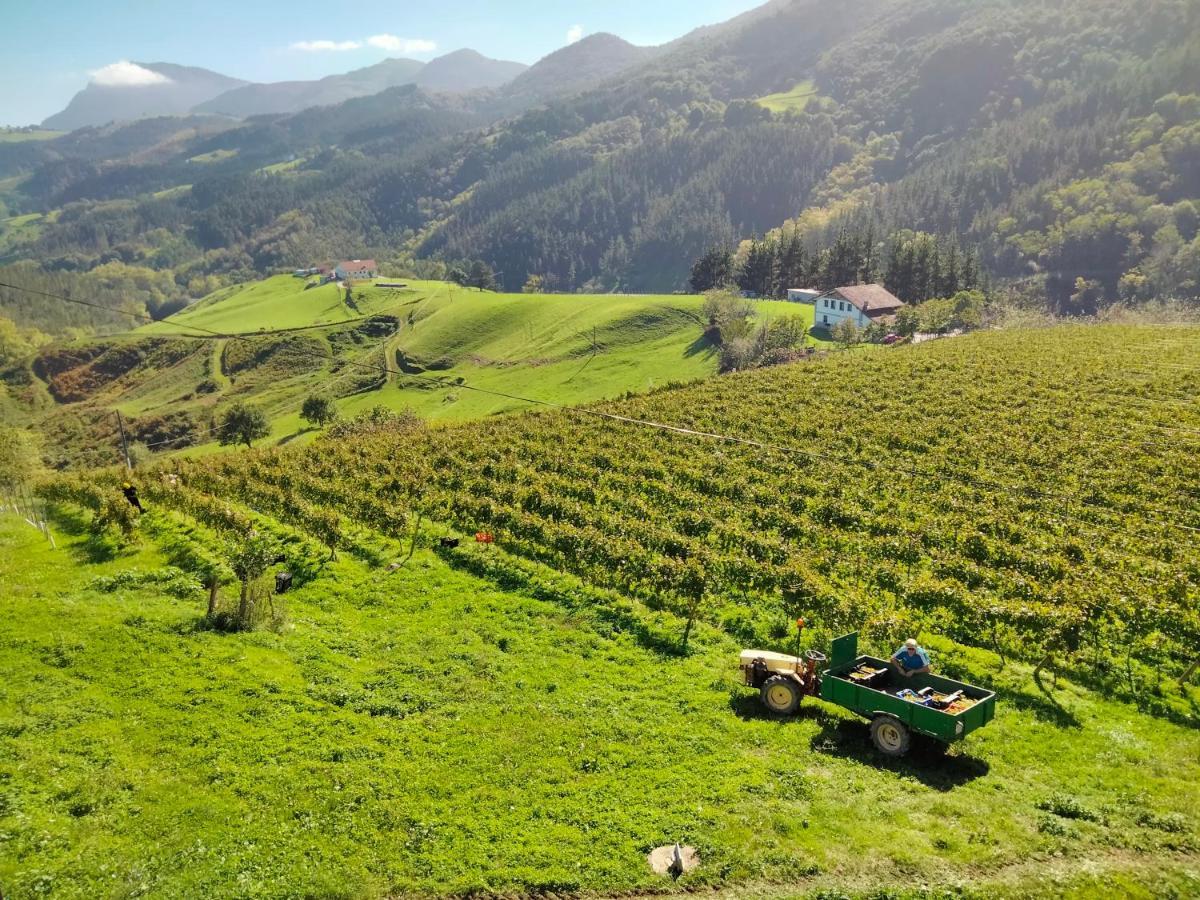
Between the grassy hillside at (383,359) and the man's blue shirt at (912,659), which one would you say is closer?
the man's blue shirt at (912,659)

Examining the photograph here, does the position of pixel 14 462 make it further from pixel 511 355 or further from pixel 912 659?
pixel 511 355

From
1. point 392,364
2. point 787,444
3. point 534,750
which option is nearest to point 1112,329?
point 787,444

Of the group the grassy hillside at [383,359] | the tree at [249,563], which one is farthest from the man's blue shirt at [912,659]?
the grassy hillside at [383,359]

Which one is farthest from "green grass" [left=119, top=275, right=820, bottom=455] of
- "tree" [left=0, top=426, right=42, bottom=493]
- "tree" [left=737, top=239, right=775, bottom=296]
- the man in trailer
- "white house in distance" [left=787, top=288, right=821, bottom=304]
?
the man in trailer

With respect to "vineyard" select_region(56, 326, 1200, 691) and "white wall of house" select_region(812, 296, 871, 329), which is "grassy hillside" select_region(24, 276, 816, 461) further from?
"vineyard" select_region(56, 326, 1200, 691)

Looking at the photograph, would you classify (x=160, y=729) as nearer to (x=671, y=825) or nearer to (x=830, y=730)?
(x=671, y=825)

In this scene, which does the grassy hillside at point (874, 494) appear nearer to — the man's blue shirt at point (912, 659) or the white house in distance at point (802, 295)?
the man's blue shirt at point (912, 659)
